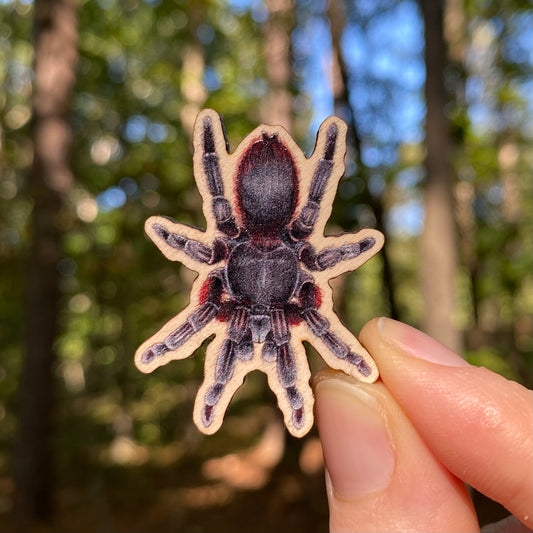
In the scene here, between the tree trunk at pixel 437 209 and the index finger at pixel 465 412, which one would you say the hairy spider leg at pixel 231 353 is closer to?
the index finger at pixel 465 412

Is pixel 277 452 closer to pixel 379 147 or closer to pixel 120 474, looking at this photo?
pixel 120 474

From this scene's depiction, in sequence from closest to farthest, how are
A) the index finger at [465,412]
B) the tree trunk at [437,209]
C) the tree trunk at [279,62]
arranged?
1. the index finger at [465,412]
2. the tree trunk at [437,209]
3. the tree trunk at [279,62]

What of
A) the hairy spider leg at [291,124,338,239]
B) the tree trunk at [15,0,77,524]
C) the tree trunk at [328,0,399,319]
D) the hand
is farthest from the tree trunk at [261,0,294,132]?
the hand

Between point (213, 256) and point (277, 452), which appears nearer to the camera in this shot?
point (213, 256)

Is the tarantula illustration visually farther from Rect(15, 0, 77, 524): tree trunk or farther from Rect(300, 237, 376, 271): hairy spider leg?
Rect(15, 0, 77, 524): tree trunk

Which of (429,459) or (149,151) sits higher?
(149,151)

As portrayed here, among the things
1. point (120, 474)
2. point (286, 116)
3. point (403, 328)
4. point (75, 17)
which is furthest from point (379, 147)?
point (120, 474)

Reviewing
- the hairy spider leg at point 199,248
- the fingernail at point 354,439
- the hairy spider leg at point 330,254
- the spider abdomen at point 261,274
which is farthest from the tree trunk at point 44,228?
the fingernail at point 354,439
